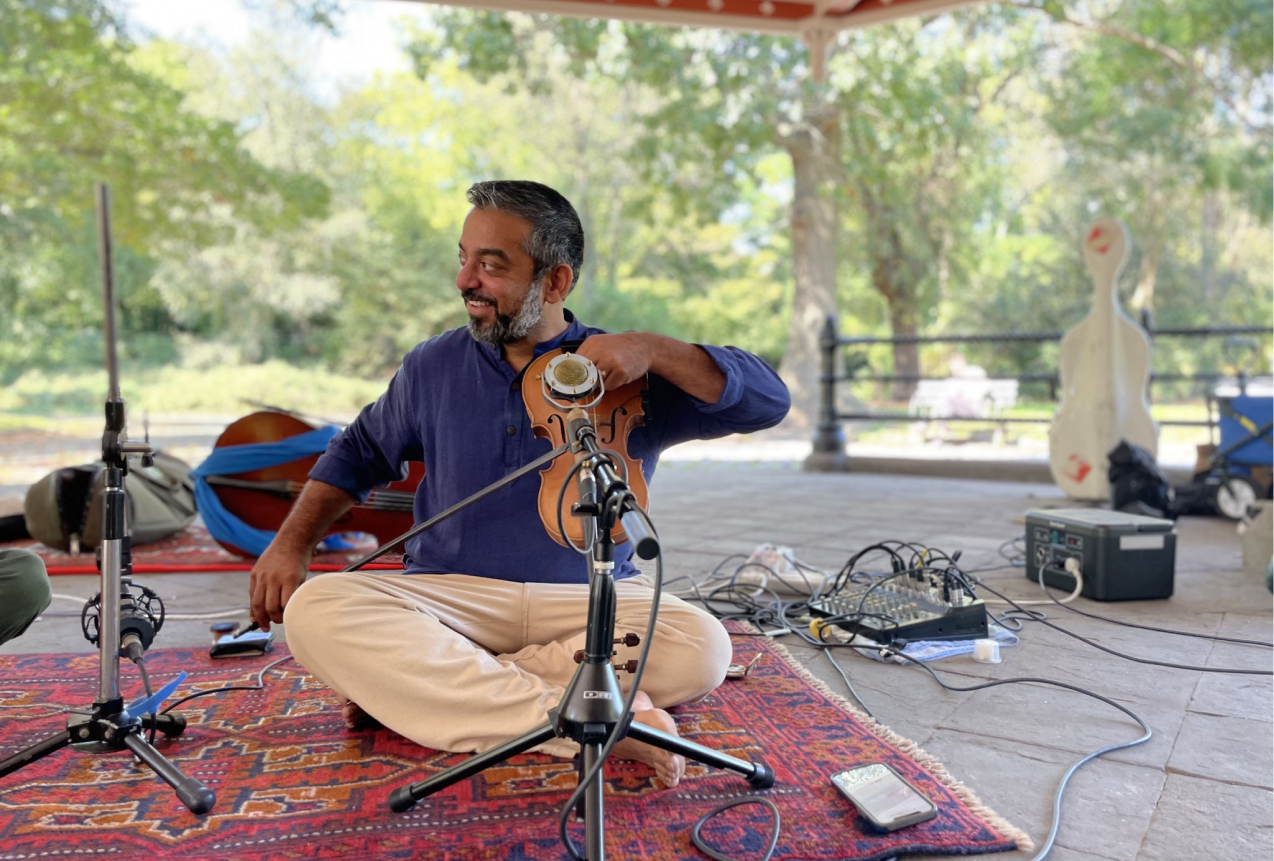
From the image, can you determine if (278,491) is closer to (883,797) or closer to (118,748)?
(118,748)

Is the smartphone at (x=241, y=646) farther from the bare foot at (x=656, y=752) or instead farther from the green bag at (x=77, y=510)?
the green bag at (x=77, y=510)

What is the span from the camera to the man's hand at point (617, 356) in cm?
170

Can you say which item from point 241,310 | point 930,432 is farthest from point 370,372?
point 930,432

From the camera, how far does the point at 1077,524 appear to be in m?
3.34

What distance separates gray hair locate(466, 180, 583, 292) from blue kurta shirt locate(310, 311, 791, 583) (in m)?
0.19

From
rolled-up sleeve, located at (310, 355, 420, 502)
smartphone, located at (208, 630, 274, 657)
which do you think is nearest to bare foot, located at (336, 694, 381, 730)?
rolled-up sleeve, located at (310, 355, 420, 502)

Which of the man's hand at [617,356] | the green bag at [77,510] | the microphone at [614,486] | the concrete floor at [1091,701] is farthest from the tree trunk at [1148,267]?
the microphone at [614,486]

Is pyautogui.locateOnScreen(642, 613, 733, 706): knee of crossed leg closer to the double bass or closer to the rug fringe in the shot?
the rug fringe

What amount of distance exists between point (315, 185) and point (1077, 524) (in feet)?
36.2

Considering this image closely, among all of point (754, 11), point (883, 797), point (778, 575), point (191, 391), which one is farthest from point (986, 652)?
point (191, 391)

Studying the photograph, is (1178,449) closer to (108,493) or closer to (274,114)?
(108,493)

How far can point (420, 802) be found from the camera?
1.66m

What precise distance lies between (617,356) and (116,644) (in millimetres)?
1029

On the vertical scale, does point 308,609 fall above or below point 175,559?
above
